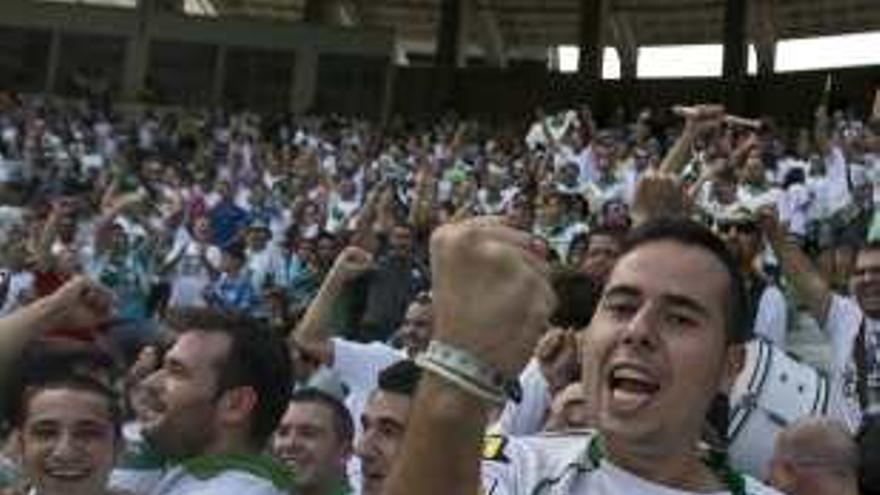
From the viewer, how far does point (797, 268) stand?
5.69m

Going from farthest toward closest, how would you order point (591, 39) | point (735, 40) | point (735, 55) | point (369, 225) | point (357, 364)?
1. point (591, 39)
2. point (735, 40)
3. point (735, 55)
4. point (369, 225)
5. point (357, 364)

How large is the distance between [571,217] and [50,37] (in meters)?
21.7

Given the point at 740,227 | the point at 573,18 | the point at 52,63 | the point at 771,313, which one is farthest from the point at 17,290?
the point at 573,18

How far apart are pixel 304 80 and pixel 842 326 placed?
26.9 meters

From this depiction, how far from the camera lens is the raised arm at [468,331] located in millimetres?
1986

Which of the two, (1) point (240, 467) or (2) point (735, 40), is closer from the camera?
(1) point (240, 467)

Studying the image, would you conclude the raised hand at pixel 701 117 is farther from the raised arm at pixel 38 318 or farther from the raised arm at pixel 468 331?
the raised arm at pixel 468 331

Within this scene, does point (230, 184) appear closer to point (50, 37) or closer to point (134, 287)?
point (134, 287)

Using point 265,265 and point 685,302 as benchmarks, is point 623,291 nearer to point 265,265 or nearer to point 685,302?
point 685,302

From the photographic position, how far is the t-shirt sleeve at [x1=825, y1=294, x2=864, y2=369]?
5.63 meters

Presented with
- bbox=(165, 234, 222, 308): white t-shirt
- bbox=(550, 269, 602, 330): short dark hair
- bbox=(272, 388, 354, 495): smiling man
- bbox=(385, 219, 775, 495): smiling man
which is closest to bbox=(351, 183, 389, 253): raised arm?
bbox=(165, 234, 222, 308): white t-shirt

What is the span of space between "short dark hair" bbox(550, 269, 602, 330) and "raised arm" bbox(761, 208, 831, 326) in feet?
2.88

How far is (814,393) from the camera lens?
517 centimetres

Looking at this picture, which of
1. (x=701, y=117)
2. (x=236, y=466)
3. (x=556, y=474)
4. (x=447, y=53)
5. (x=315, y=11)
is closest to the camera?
(x=556, y=474)
